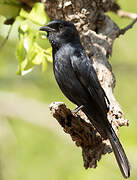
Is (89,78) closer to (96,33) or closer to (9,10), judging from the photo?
(96,33)

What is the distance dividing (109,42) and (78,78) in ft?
2.09

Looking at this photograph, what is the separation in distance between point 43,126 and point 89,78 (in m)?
2.12

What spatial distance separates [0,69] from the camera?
8.27 m

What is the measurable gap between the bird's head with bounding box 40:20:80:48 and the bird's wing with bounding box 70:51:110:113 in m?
0.27

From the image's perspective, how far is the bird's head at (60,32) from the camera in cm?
546

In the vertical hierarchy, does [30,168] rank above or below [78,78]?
below

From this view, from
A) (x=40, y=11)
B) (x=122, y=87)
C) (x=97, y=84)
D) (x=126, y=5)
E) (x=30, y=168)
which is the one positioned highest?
(x=40, y=11)

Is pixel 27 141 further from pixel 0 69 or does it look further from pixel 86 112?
pixel 86 112

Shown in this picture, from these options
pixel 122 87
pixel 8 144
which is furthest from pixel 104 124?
pixel 122 87

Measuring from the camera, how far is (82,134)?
4.68 m

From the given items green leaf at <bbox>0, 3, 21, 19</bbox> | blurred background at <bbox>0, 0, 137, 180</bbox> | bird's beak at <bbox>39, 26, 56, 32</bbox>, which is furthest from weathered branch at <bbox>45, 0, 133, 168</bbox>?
blurred background at <bbox>0, 0, 137, 180</bbox>

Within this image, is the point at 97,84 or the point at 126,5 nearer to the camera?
the point at 97,84

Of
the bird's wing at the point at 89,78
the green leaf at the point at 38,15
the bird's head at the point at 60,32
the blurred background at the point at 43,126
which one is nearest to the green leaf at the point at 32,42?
the green leaf at the point at 38,15

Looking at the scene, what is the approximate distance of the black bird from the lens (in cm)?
493
